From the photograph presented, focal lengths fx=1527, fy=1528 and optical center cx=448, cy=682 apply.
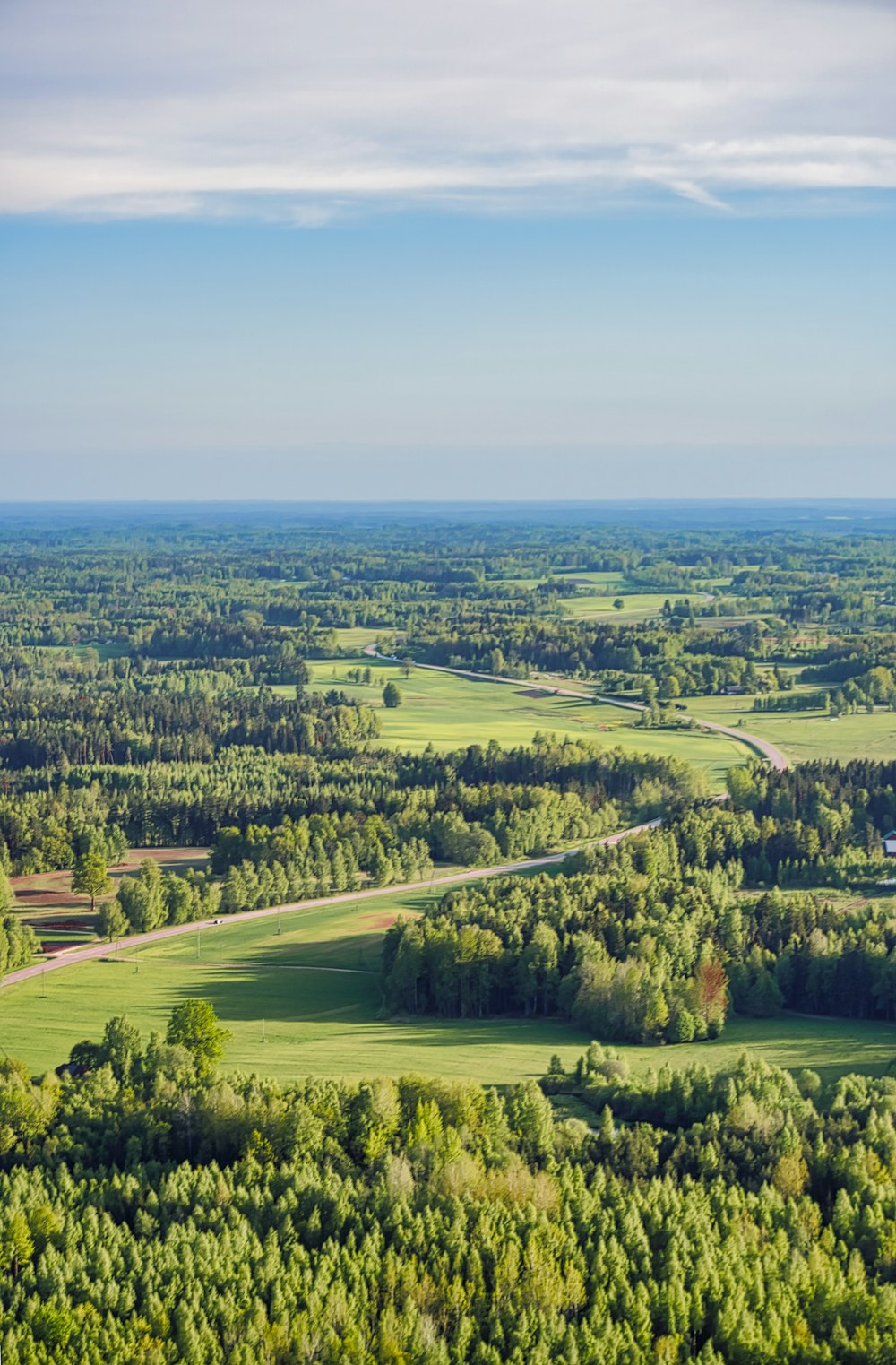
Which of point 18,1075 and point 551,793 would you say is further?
point 551,793

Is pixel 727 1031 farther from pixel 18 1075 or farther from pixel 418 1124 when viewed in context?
pixel 18 1075

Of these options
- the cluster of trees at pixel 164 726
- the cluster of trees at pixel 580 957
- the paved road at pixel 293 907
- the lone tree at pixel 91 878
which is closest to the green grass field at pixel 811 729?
the paved road at pixel 293 907

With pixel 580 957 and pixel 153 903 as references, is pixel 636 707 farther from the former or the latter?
pixel 580 957

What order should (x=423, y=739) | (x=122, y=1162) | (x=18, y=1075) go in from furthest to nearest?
(x=423, y=739) → (x=18, y=1075) → (x=122, y=1162)

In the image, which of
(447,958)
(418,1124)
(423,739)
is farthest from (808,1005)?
(423,739)

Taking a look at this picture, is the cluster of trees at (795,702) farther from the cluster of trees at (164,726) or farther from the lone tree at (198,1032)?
the lone tree at (198,1032)

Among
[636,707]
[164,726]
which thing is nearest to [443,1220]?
[164,726]
